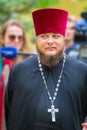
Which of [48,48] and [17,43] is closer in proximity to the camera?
[48,48]

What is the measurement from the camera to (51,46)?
228 inches

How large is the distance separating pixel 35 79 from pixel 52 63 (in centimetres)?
22

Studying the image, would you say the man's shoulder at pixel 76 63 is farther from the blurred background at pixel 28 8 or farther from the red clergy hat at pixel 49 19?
the blurred background at pixel 28 8

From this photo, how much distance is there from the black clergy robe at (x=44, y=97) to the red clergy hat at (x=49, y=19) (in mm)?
310

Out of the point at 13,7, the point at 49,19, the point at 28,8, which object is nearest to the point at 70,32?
the point at 49,19

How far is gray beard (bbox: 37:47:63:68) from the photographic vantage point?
19.2 ft

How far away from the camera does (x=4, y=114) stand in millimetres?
6434

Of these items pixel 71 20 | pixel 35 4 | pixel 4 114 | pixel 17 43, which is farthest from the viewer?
pixel 35 4

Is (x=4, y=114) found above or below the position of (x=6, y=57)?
below

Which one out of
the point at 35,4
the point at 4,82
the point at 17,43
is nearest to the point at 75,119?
the point at 4,82

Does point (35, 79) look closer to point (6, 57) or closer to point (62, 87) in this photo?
point (62, 87)

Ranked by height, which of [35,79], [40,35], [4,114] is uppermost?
[40,35]

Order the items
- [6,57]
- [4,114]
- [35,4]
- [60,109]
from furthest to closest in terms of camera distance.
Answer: [35,4] → [6,57] → [4,114] → [60,109]

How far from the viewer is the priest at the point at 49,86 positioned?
579 cm
